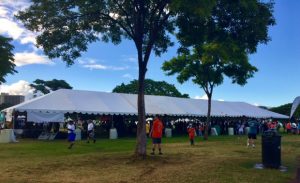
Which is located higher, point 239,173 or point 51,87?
point 51,87

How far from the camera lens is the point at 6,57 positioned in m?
37.2

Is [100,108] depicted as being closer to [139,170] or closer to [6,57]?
[6,57]

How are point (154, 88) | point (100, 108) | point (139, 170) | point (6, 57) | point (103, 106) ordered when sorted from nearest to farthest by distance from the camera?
point (139, 170), point (100, 108), point (103, 106), point (6, 57), point (154, 88)

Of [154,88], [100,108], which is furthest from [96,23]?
[154,88]

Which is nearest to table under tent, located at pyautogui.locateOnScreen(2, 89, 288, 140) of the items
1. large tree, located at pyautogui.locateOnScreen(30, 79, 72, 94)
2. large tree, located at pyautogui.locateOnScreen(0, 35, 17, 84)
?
large tree, located at pyautogui.locateOnScreen(0, 35, 17, 84)

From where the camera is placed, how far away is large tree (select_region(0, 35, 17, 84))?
36906 mm

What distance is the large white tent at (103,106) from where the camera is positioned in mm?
27750

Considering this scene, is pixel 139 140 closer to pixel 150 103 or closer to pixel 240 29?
pixel 240 29

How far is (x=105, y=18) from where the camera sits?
15664 millimetres

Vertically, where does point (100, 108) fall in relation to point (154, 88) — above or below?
below

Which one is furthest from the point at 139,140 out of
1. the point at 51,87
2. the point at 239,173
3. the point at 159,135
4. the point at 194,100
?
the point at 51,87

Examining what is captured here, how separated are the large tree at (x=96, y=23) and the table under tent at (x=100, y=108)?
497 inches

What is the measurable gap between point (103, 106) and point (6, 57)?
12215 mm

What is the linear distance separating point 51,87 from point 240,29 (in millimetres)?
80604
